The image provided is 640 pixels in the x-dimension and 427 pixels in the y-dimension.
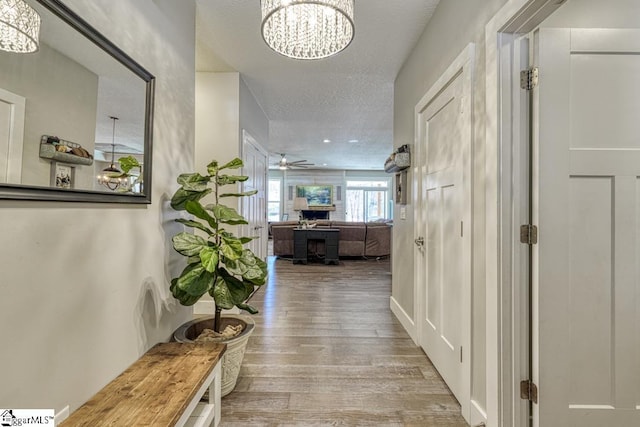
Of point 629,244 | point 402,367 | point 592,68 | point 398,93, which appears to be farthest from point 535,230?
point 398,93

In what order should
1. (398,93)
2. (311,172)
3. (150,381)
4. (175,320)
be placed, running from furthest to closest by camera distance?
(311,172)
(398,93)
(175,320)
(150,381)

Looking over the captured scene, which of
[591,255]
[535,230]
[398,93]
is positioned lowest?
[591,255]

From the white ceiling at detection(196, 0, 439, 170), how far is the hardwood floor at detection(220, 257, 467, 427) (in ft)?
8.59

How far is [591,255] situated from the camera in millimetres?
1270

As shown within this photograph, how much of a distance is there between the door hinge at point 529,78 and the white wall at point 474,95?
184 mm

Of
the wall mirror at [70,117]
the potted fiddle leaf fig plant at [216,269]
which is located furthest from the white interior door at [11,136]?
the potted fiddle leaf fig plant at [216,269]

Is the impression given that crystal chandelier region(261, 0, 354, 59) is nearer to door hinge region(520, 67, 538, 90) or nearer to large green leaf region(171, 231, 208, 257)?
door hinge region(520, 67, 538, 90)

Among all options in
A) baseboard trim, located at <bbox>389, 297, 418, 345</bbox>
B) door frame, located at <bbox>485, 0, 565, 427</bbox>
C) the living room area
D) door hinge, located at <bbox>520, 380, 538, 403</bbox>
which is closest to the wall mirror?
door frame, located at <bbox>485, 0, 565, 427</bbox>

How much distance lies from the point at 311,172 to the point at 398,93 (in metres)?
7.71

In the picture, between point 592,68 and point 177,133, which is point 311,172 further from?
Answer: point 592,68

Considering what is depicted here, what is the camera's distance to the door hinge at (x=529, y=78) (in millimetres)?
1255

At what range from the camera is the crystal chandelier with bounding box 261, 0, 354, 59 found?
1.14m

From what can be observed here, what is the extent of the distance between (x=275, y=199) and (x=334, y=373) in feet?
29.6

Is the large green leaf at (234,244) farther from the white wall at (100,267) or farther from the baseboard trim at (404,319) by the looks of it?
the baseboard trim at (404,319)
